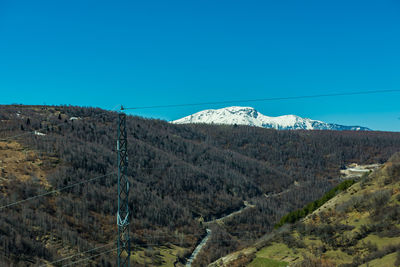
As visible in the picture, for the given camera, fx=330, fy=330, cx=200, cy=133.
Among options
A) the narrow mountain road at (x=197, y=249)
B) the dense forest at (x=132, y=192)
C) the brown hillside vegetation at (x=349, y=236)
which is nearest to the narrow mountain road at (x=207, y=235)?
the narrow mountain road at (x=197, y=249)

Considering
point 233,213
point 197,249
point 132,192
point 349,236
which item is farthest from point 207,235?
point 349,236

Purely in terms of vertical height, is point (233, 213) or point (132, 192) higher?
point (132, 192)

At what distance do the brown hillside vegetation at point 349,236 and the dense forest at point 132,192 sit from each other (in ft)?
115

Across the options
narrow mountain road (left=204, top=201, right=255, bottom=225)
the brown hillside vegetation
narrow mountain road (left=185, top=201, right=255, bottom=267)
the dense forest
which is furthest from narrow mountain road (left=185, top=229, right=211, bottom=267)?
the brown hillside vegetation

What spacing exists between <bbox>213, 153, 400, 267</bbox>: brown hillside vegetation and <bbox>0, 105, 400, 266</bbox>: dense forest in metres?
34.9

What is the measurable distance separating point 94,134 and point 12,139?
48.2 metres

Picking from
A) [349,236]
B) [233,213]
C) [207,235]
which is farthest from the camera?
[233,213]

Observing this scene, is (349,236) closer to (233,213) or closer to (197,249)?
(197,249)

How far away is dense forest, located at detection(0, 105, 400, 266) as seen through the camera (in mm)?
63312

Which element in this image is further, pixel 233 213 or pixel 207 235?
pixel 233 213

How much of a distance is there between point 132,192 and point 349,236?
80.8 m

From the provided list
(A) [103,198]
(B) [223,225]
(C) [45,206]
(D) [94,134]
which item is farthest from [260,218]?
(D) [94,134]

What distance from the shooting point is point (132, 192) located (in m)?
103

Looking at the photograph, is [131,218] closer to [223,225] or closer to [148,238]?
[148,238]
